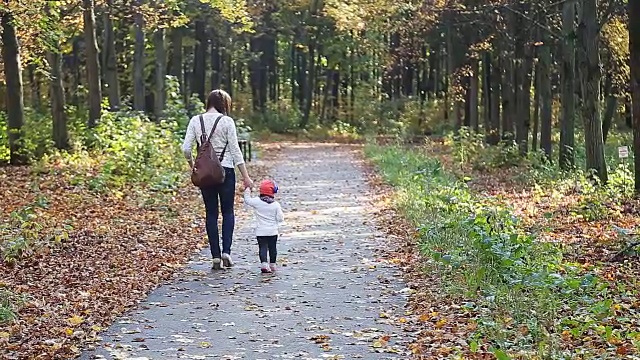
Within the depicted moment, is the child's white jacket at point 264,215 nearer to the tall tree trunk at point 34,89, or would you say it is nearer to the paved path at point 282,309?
the paved path at point 282,309

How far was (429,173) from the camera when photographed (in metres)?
20.5

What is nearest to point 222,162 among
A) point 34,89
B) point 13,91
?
point 13,91

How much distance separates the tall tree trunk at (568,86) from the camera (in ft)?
68.6

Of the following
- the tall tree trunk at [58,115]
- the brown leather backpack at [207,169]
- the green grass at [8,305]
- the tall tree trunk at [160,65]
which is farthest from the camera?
the tall tree trunk at [160,65]

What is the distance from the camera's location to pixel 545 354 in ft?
20.1

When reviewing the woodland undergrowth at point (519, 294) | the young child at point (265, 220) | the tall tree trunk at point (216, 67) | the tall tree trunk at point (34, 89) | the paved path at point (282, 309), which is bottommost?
the paved path at point (282, 309)

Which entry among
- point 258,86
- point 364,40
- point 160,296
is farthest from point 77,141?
point 258,86

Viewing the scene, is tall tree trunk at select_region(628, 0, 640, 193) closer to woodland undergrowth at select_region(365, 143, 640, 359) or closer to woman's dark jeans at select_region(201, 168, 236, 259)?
woodland undergrowth at select_region(365, 143, 640, 359)

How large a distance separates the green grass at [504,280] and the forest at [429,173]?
0.03 meters

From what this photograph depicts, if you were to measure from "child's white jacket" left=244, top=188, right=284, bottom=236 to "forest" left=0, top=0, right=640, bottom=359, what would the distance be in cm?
126

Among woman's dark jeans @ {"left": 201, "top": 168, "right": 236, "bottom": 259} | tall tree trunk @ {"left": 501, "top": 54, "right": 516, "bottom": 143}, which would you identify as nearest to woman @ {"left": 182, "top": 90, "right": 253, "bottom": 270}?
woman's dark jeans @ {"left": 201, "top": 168, "right": 236, "bottom": 259}

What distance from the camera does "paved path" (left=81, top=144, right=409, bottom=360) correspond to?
22.6 ft

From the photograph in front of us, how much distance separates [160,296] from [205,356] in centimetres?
241

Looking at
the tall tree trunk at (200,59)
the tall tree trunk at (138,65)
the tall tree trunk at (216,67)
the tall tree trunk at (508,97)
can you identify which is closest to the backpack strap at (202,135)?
the tall tree trunk at (138,65)
